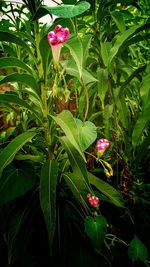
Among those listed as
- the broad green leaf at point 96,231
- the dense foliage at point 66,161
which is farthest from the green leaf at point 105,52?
the broad green leaf at point 96,231

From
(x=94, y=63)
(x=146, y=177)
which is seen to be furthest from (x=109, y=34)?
(x=146, y=177)

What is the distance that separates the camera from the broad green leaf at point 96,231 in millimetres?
761

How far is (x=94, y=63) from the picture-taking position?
117 centimetres

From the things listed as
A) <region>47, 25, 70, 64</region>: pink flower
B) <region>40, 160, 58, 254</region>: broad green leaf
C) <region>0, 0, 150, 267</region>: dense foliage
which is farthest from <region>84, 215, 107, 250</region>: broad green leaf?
<region>47, 25, 70, 64</region>: pink flower

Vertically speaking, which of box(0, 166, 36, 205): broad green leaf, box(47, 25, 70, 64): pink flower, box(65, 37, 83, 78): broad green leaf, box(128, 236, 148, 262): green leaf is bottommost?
box(128, 236, 148, 262): green leaf

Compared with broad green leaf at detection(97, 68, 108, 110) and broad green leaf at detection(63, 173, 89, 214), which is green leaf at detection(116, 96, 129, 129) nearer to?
broad green leaf at detection(97, 68, 108, 110)

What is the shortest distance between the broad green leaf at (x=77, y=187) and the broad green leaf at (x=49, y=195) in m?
0.08

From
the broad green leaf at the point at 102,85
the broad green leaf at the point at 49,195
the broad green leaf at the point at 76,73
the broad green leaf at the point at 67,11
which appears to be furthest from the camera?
the broad green leaf at the point at 102,85

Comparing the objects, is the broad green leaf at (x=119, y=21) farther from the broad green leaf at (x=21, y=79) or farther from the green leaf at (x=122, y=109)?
the broad green leaf at (x=21, y=79)

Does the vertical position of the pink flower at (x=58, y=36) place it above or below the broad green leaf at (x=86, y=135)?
above

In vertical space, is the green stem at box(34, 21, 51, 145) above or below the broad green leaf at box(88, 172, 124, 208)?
above

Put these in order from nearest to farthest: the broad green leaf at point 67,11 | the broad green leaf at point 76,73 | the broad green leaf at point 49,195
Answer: the broad green leaf at point 67,11
the broad green leaf at point 49,195
the broad green leaf at point 76,73

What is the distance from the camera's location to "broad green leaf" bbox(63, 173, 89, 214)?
841 mm

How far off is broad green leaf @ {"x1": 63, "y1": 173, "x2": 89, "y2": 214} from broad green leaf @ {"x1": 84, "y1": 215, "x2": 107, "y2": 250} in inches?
2.4
